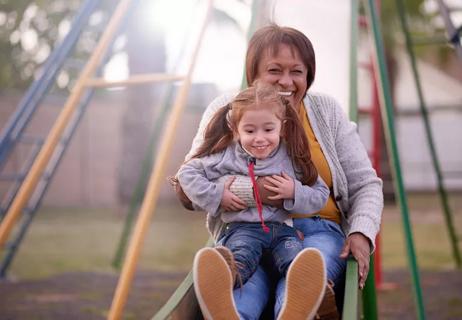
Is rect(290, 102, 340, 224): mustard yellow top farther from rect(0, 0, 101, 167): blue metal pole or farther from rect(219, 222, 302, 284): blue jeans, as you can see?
rect(0, 0, 101, 167): blue metal pole

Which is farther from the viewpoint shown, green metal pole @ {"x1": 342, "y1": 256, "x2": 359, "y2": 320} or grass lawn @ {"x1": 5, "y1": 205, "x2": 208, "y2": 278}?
grass lawn @ {"x1": 5, "y1": 205, "x2": 208, "y2": 278}

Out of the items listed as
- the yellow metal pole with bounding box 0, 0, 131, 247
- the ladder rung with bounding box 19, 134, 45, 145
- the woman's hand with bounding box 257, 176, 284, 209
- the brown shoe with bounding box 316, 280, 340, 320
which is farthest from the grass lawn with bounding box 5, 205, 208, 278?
the brown shoe with bounding box 316, 280, 340, 320

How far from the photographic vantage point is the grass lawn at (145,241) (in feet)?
23.4

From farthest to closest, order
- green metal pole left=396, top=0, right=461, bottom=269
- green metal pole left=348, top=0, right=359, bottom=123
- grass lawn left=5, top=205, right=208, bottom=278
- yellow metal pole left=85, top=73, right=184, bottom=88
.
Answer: grass lawn left=5, top=205, right=208, bottom=278 → green metal pole left=396, top=0, right=461, bottom=269 → yellow metal pole left=85, top=73, right=184, bottom=88 → green metal pole left=348, top=0, right=359, bottom=123

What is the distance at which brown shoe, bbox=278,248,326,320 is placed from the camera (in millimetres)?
2174

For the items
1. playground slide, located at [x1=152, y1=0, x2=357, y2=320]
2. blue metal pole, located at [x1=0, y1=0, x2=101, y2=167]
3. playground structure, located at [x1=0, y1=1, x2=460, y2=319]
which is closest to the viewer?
playground structure, located at [x1=0, y1=1, x2=460, y2=319]

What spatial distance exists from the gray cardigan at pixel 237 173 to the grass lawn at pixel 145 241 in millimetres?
4194

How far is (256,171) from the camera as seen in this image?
243cm

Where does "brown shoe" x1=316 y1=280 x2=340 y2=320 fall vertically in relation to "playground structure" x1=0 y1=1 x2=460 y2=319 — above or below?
below

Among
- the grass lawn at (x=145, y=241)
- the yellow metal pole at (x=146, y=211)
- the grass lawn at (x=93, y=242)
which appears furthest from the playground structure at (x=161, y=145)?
the grass lawn at (x=145, y=241)

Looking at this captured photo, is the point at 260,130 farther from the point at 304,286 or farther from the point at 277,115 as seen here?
the point at 304,286

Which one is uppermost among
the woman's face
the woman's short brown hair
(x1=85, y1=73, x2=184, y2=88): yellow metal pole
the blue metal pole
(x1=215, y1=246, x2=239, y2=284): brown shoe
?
the blue metal pole

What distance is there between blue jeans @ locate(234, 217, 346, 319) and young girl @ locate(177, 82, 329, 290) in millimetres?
45

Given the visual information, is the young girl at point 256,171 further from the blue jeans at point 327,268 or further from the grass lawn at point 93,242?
the grass lawn at point 93,242
